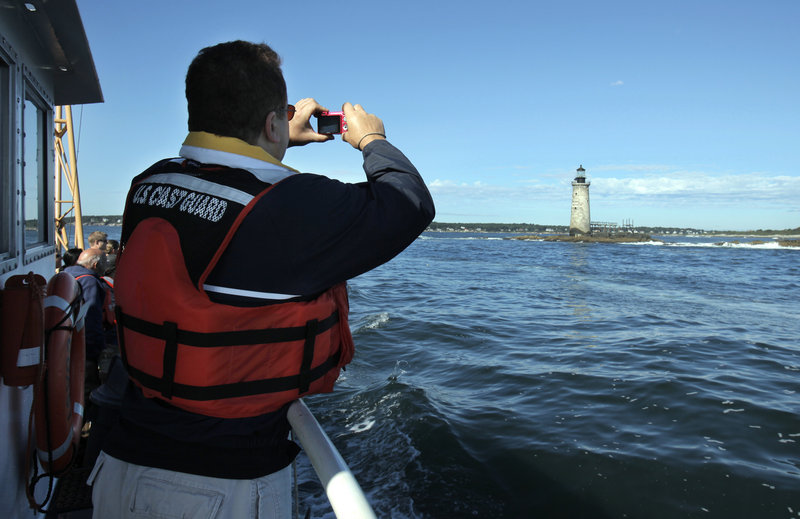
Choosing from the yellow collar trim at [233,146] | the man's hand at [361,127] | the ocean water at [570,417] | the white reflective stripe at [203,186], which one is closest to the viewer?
the white reflective stripe at [203,186]

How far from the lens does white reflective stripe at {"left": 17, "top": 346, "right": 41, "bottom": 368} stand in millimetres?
2195

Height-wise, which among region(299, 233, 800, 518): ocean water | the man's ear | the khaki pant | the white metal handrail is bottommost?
region(299, 233, 800, 518): ocean water

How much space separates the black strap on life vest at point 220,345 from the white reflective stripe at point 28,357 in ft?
3.34

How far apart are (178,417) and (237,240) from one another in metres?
0.54

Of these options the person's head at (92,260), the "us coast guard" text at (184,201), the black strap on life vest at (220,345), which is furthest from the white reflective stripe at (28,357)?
the person's head at (92,260)

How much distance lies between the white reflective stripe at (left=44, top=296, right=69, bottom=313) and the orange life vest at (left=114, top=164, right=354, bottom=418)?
1266 millimetres

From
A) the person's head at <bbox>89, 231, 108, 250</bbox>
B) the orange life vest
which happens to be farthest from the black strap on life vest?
the person's head at <bbox>89, 231, 108, 250</bbox>

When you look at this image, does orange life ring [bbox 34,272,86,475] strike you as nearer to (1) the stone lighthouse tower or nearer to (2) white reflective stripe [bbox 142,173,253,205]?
(2) white reflective stripe [bbox 142,173,253,205]

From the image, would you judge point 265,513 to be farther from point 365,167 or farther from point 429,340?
point 429,340

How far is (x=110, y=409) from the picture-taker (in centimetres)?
181

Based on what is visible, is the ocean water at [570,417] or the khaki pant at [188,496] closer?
the khaki pant at [188,496]

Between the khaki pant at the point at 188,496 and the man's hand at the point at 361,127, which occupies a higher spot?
the man's hand at the point at 361,127

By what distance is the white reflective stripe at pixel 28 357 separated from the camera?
2195 mm

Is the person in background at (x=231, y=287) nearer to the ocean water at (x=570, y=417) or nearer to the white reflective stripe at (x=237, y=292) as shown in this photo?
the white reflective stripe at (x=237, y=292)
